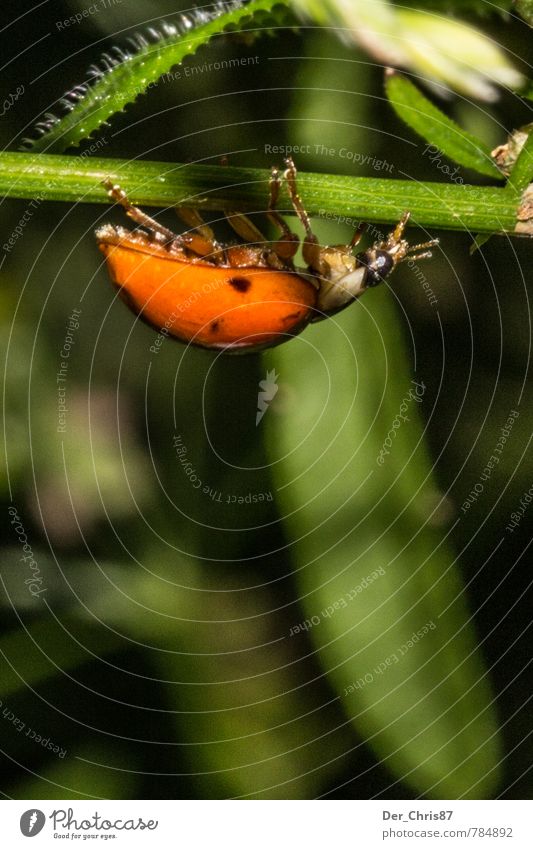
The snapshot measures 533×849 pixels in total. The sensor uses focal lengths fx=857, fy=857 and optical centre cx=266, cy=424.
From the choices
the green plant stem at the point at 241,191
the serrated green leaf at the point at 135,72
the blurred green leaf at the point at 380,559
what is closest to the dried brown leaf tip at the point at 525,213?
the green plant stem at the point at 241,191

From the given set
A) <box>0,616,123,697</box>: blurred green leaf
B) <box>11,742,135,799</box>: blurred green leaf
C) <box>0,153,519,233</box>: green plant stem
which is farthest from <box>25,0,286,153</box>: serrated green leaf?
<box>11,742,135,799</box>: blurred green leaf

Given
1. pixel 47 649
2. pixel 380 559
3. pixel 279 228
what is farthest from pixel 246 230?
pixel 47 649

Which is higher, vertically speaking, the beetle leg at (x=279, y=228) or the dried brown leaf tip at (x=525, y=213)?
the beetle leg at (x=279, y=228)

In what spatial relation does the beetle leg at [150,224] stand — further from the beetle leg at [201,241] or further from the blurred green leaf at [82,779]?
the blurred green leaf at [82,779]
